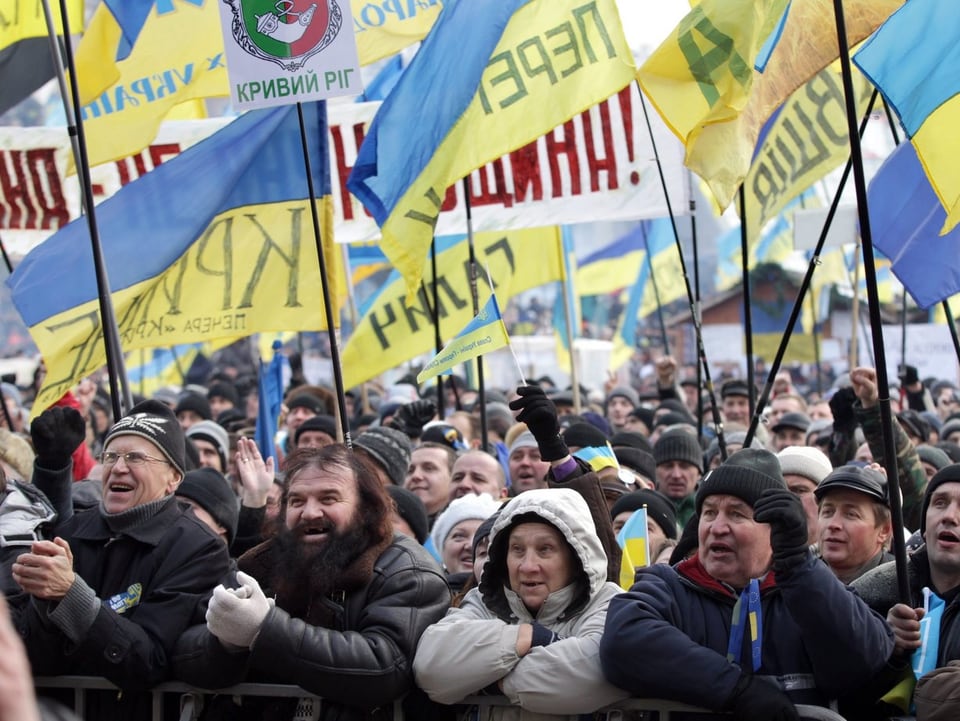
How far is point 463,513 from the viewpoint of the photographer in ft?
19.7

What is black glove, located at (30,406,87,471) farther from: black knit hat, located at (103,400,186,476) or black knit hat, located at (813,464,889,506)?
black knit hat, located at (813,464,889,506)

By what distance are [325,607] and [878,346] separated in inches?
74.2

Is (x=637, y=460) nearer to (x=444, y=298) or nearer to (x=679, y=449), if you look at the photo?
(x=679, y=449)

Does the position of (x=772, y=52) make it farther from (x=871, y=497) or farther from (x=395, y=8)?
(x=395, y=8)

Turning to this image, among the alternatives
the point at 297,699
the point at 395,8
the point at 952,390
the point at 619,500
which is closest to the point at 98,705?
the point at 297,699

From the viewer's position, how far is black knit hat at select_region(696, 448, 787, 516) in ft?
14.3

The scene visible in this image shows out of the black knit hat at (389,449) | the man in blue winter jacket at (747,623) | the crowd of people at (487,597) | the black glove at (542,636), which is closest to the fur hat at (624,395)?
the black knit hat at (389,449)

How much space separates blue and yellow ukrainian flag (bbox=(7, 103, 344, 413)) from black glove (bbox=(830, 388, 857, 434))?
7.95 ft

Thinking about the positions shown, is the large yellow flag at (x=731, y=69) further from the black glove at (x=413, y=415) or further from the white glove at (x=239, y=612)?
the black glove at (x=413, y=415)

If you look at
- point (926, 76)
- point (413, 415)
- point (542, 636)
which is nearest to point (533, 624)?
point (542, 636)

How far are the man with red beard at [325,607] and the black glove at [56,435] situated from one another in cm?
90

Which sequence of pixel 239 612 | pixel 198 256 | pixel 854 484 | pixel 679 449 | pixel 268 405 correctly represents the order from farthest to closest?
pixel 268 405 < pixel 679 449 < pixel 198 256 < pixel 854 484 < pixel 239 612

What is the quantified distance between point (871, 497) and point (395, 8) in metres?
5.11

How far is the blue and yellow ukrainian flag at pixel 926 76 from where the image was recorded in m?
5.33
